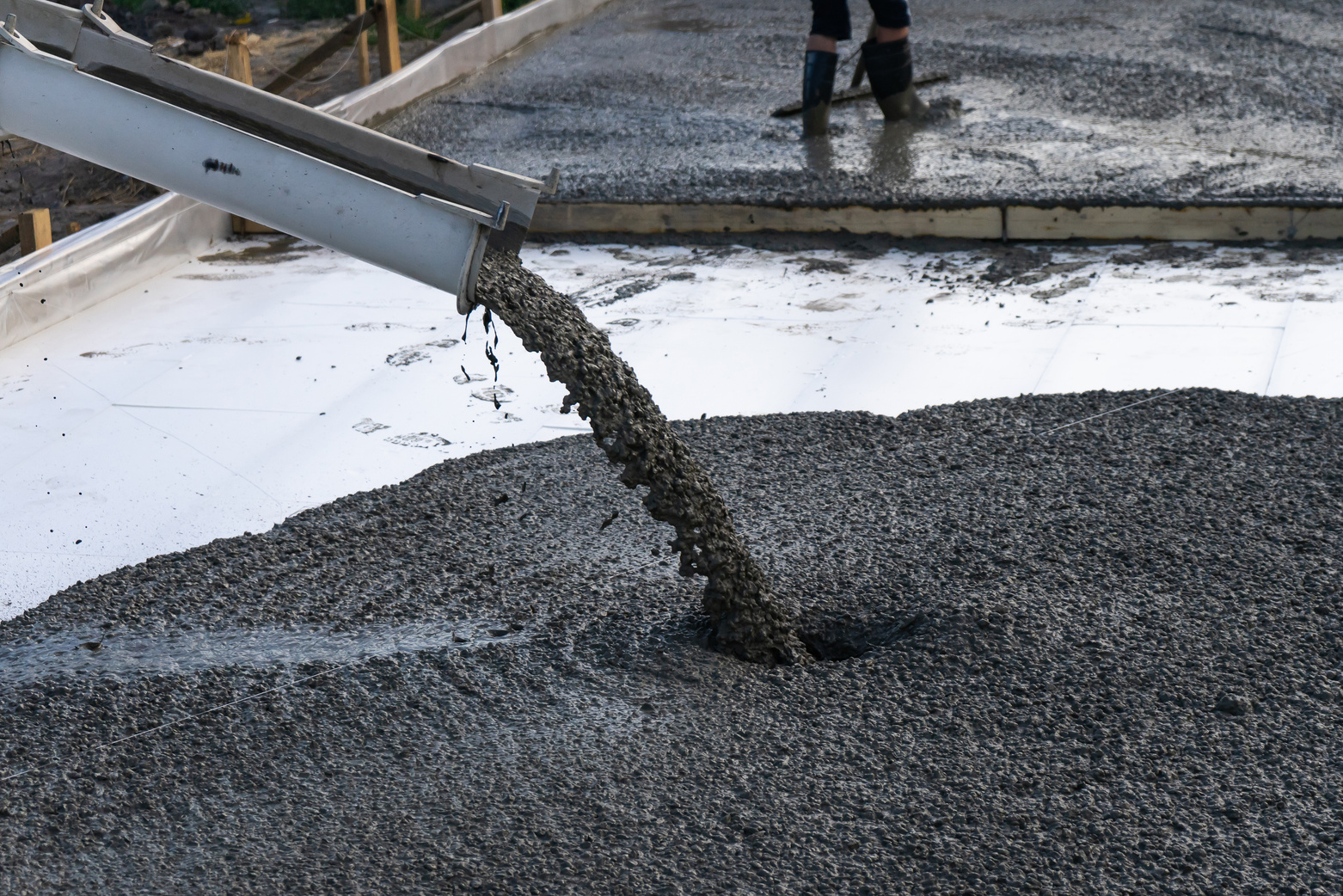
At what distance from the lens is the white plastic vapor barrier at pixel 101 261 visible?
3.70 meters

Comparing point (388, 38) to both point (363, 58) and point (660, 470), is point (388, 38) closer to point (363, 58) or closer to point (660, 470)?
point (363, 58)

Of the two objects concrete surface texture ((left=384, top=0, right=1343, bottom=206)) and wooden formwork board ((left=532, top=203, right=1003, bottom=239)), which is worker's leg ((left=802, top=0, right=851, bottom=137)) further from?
wooden formwork board ((left=532, top=203, right=1003, bottom=239))

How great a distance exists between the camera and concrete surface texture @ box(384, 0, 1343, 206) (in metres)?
4.30

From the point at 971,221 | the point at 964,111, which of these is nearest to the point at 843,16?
the point at 964,111

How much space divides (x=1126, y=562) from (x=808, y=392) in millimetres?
1154

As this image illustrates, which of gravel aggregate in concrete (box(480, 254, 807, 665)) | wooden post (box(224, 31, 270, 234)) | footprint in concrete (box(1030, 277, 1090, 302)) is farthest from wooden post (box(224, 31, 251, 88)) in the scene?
gravel aggregate in concrete (box(480, 254, 807, 665))

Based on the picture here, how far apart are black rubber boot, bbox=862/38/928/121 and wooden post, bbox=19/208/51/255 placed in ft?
9.46

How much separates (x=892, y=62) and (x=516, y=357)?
7.36ft

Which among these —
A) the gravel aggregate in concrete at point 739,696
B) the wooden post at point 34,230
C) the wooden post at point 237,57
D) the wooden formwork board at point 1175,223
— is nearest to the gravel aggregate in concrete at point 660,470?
the gravel aggregate in concrete at point 739,696

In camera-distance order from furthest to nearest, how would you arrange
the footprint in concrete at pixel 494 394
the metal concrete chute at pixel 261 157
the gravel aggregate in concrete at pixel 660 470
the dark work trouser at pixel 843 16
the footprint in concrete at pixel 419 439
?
1. the dark work trouser at pixel 843 16
2. the footprint in concrete at pixel 494 394
3. the footprint in concrete at pixel 419 439
4. the gravel aggregate in concrete at pixel 660 470
5. the metal concrete chute at pixel 261 157

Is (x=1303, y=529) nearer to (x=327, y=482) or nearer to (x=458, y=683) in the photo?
(x=458, y=683)

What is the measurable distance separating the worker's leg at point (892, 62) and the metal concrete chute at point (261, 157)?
132 inches

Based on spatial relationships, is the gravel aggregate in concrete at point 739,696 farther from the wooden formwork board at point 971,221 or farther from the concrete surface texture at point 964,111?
the concrete surface texture at point 964,111

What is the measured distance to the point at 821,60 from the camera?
4895mm
